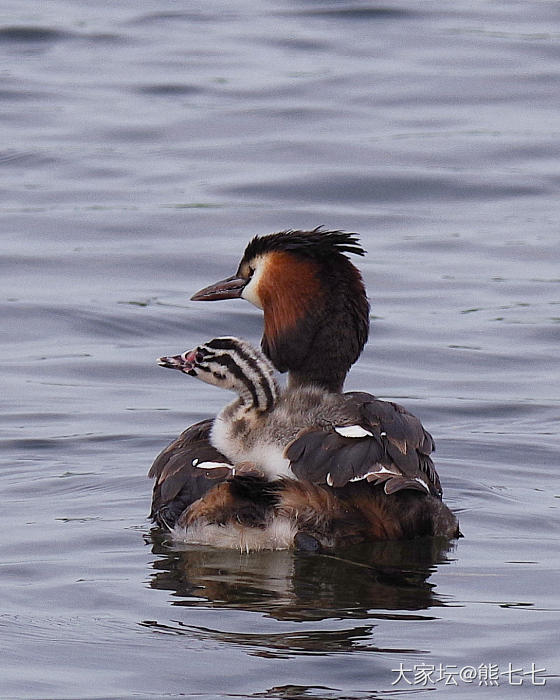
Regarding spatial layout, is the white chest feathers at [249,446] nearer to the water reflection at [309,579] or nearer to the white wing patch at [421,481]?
the water reflection at [309,579]

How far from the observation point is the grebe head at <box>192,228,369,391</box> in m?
6.88

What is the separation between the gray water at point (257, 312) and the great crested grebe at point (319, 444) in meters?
0.17

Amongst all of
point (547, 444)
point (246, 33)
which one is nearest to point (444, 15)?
point (246, 33)

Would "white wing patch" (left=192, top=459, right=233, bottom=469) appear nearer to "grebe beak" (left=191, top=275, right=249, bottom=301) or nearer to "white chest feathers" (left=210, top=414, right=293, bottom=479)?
"white chest feathers" (left=210, top=414, right=293, bottom=479)

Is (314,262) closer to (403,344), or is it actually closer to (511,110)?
(403,344)

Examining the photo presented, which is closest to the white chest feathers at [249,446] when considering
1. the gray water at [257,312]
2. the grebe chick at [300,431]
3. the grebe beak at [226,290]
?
the grebe chick at [300,431]

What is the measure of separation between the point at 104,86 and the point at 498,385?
9.60 metres

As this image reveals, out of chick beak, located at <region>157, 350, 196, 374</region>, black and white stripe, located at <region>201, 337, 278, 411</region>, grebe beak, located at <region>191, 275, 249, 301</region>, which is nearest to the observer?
black and white stripe, located at <region>201, 337, 278, 411</region>

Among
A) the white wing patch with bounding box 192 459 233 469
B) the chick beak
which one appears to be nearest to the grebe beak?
the chick beak

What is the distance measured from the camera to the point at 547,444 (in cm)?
819

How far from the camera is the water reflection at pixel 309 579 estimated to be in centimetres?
575

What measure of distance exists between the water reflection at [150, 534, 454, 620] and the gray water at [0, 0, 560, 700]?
0.5 inches

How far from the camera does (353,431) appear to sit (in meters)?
6.11

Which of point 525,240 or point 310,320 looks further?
point 525,240
